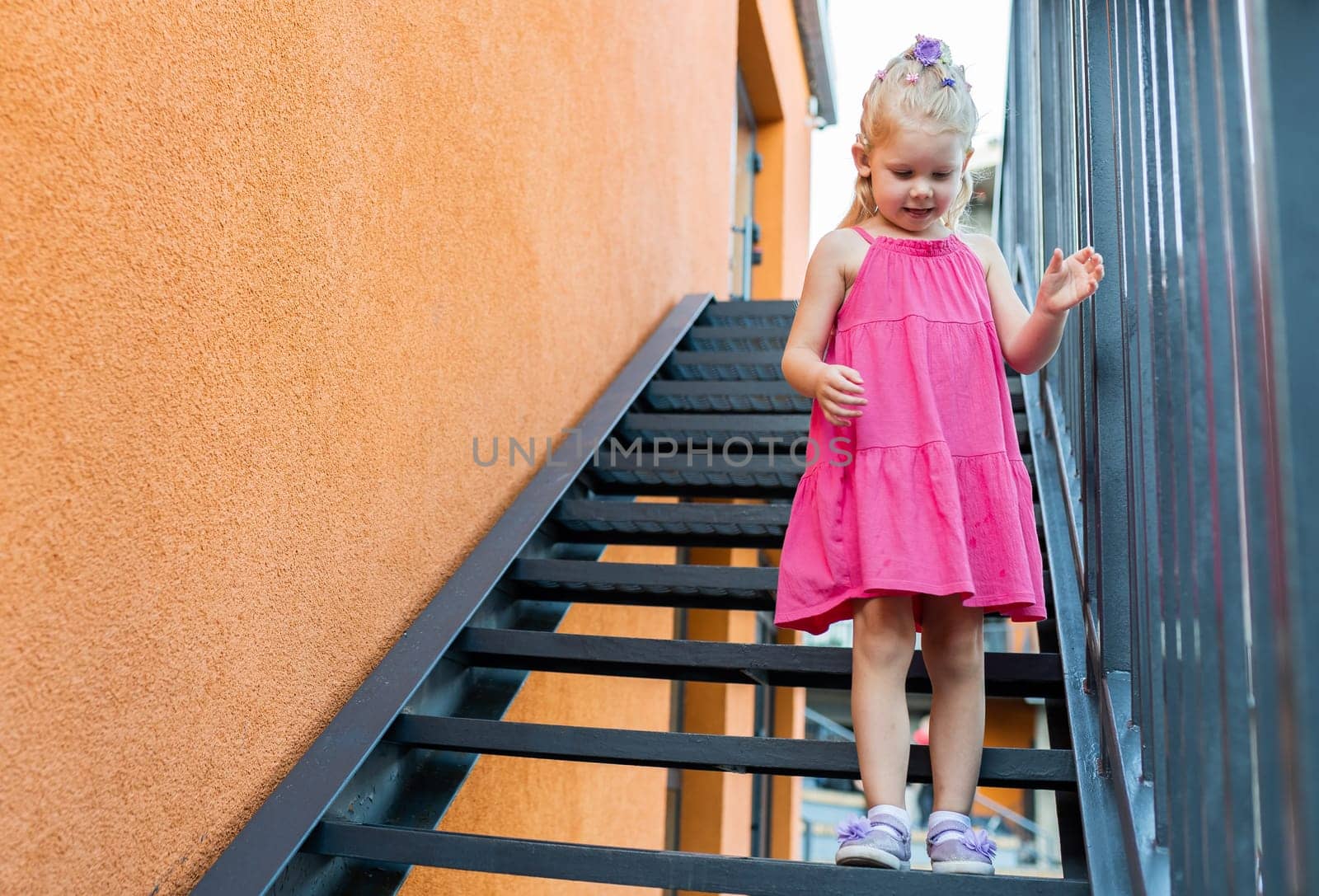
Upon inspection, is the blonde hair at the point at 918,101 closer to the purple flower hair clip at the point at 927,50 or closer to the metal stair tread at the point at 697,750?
the purple flower hair clip at the point at 927,50

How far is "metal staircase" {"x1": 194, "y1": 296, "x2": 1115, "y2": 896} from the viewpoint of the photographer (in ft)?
5.13

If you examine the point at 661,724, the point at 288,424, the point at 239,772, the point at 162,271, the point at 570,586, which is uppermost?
the point at 162,271

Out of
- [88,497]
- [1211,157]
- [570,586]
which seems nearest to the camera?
[1211,157]

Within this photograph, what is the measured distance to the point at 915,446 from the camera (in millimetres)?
1726

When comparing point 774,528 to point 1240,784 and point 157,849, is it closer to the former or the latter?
point 157,849

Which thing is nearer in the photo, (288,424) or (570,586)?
(288,424)

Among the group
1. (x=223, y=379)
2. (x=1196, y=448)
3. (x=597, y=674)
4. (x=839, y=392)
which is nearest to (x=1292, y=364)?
(x=1196, y=448)

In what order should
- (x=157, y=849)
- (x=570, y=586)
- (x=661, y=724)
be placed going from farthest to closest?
(x=661, y=724) → (x=570, y=586) → (x=157, y=849)

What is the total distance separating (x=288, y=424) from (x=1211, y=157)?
4.42 ft

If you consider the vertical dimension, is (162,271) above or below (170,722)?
above

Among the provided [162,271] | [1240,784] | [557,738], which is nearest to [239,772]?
[557,738]

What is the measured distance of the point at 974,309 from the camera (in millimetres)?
1820

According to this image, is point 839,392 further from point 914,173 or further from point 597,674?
point 597,674

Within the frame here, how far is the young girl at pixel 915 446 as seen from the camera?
5.44 feet
